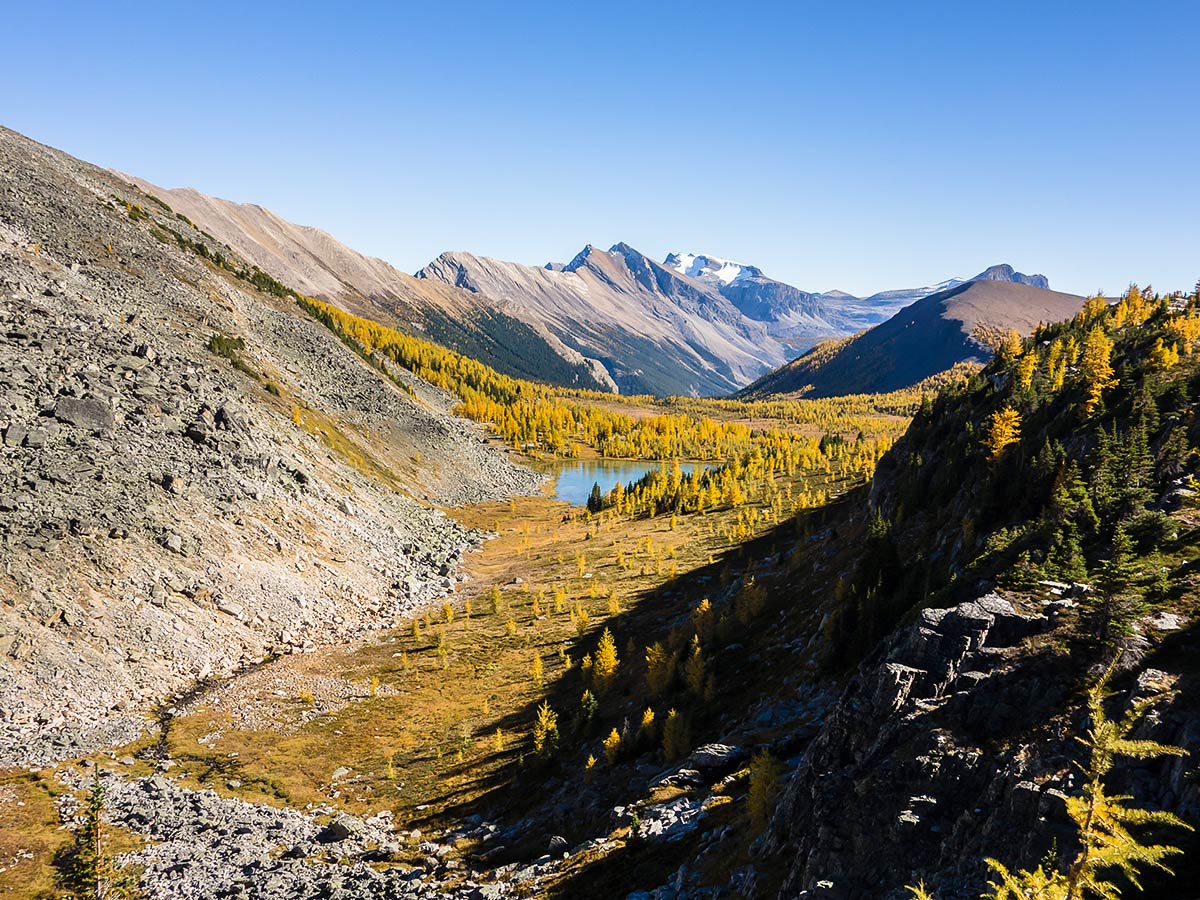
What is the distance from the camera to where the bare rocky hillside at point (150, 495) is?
2003 inches

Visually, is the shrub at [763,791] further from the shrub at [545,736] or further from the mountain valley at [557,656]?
the shrub at [545,736]

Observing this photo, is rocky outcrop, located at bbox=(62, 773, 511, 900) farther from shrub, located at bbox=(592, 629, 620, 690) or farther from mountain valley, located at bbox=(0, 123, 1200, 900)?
shrub, located at bbox=(592, 629, 620, 690)

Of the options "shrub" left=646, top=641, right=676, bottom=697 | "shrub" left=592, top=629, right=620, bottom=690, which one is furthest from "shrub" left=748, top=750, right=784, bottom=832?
"shrub" left=592, top=629, right=620, bottom=690

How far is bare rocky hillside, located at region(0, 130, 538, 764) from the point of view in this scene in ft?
167

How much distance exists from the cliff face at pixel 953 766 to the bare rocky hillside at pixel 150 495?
51.0 m

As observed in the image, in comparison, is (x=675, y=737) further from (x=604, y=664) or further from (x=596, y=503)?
(x=596, y=503)

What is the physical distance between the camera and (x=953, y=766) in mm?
21578

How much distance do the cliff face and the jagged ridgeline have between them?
4.70m

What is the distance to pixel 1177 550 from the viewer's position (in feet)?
90.0

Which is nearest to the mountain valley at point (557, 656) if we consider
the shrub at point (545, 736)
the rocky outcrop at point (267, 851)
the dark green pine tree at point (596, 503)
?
the rocky outcrop at point (267, 851)

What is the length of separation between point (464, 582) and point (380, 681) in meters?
31.3

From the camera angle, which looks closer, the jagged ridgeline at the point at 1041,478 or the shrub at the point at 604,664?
the jagged ridgeline at the point at 1041,478

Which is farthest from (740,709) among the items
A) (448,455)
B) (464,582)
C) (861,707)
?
(448,455)

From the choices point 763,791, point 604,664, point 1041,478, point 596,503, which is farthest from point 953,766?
point 596,503
